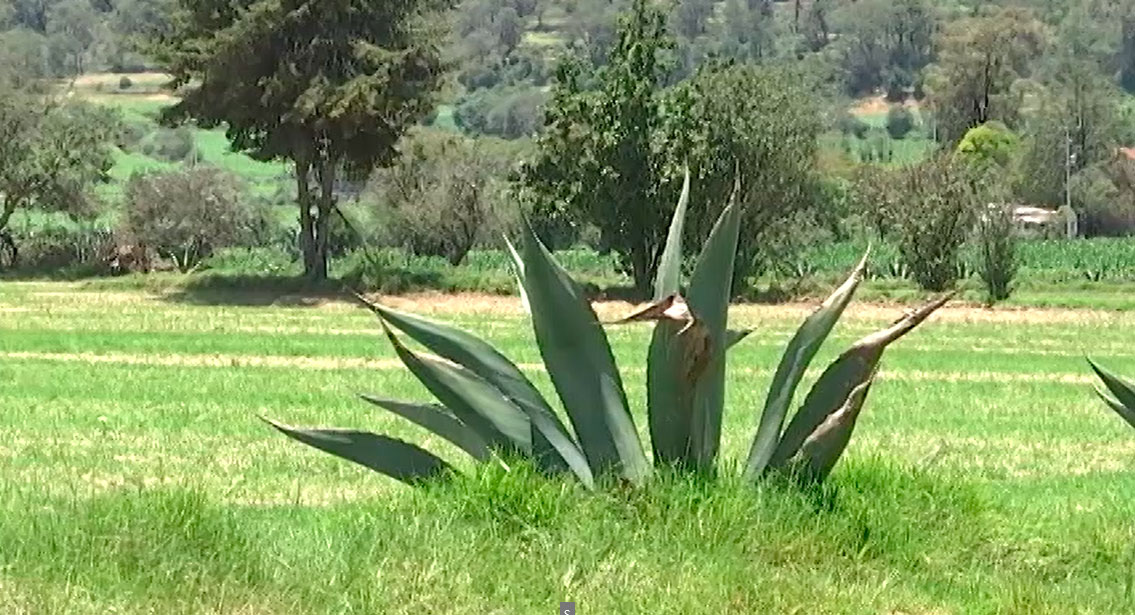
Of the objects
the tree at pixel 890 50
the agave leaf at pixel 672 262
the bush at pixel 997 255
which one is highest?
the tree at pixel 890 50

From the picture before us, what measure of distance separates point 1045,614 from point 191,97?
40121mm

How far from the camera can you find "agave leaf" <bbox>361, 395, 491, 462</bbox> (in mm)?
7602

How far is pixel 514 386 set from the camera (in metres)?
7.63

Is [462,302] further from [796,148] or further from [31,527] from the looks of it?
[31,527]

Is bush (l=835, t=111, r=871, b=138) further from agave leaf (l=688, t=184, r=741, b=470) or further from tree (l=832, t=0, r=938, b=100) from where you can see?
agave leaf (l=688, t=184, r=741, b=470)

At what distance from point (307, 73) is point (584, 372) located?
36936 mm

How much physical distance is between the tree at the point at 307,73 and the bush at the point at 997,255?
581 inches

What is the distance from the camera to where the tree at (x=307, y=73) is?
42.3 metres

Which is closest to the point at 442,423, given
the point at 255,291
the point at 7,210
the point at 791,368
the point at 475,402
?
the point at 475,402

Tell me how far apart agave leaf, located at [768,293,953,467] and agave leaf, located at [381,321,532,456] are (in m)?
1.18

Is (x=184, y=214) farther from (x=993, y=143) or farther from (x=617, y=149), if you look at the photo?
(x=993, y=143)

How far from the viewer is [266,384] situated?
20859 millimetres

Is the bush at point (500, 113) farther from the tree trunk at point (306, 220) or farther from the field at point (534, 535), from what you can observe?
the field at point (534, 535)

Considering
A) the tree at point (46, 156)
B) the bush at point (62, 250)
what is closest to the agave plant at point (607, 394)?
the bush at point (62, 250)
